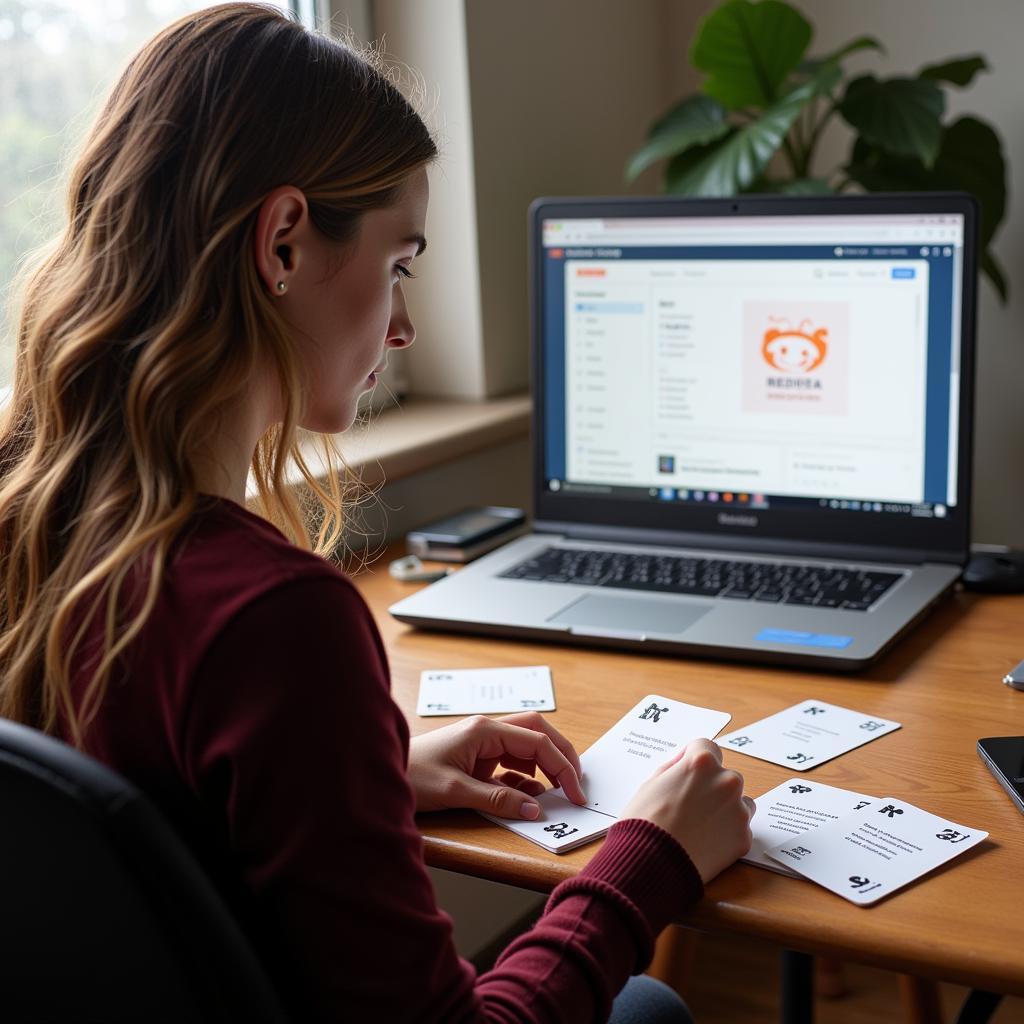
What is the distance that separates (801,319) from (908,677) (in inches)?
16.9

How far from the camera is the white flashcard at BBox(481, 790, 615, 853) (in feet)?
2.99

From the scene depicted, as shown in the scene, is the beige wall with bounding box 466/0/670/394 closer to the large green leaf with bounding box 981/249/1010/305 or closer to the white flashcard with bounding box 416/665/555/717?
the large green leaf with bounding box 981/249/1010/305

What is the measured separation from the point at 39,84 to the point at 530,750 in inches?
41.3

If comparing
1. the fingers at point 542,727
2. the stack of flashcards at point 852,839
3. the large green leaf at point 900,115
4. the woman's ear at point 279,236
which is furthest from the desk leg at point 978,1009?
the large green leaf at point 900,115

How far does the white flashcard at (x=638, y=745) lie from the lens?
0.98 m

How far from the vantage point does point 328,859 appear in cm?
67

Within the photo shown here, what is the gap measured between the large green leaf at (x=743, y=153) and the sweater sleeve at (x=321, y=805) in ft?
4.18

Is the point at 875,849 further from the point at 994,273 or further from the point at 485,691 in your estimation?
the point at 994,273

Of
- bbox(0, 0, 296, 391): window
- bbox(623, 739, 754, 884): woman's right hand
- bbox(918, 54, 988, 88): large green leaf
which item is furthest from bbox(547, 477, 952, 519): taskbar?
bbox(918, 54, 988, 88): large green leaf

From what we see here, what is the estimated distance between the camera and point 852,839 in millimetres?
884

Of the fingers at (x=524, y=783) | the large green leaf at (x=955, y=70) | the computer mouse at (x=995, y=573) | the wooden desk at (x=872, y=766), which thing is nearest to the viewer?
the wooden desk at (x=872, y=766)

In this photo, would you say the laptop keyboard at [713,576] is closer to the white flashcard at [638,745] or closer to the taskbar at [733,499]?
the taskbar at [733,499]

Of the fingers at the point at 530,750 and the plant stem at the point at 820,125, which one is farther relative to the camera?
the plant stem at the point at 820,125

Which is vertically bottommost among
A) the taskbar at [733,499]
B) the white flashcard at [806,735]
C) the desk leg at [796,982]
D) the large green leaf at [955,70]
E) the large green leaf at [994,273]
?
the desk leg at [796,982]
